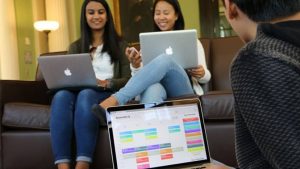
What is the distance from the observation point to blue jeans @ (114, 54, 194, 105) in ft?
5.40

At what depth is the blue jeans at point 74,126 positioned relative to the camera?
177 cm

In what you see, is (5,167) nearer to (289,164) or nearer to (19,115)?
(19,115)

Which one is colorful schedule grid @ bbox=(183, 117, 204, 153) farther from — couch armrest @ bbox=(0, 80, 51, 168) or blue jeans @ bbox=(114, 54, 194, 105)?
couch armrest @ bbox=(0, 80, 51, 168)

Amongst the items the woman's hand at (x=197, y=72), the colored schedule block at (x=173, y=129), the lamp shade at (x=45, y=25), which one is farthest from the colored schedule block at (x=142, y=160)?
the lamp shade at (x=45, y=25)

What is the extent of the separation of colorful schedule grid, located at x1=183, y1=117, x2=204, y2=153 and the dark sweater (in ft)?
2.41

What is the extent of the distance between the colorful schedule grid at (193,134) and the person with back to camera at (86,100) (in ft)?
2.10

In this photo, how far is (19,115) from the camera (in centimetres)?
201

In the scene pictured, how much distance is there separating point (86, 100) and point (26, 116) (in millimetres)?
389

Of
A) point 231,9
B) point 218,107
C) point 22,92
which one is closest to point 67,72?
point 22,92

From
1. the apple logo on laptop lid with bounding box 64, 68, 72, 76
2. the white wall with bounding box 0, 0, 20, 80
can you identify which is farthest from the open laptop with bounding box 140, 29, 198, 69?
the white wall with bounding box 0, 0, 20, 80

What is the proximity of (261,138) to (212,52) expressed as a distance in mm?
2136

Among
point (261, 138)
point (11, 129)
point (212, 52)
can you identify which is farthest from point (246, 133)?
point (212, 52)

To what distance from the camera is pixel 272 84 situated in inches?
18.6

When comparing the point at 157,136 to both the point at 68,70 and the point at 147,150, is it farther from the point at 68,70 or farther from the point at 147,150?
the point at 68,70
